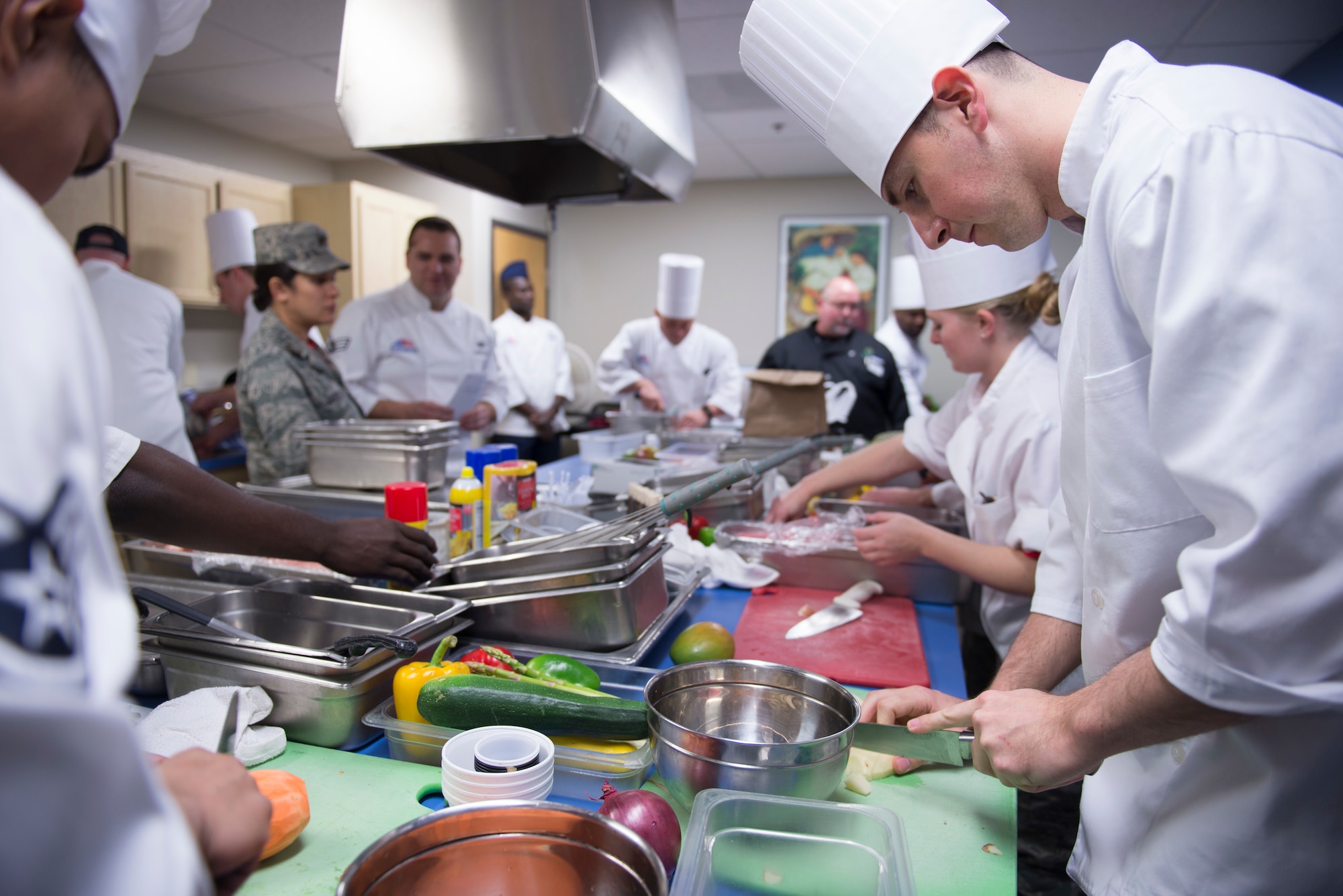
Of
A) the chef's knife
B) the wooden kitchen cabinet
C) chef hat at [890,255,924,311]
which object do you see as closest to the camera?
the chef's knife

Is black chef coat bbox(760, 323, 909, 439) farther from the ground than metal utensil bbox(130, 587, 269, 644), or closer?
farther from the ground

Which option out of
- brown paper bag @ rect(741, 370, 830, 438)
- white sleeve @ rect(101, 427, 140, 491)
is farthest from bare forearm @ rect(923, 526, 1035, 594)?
brown paper bag @ rect(741, 370, 830, 438)

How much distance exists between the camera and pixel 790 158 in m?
6.20

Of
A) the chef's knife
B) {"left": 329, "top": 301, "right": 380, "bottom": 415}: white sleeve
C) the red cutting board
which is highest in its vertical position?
{"left": 329, "top": 301, "right": 380, "bottom": 415}: white sleeve

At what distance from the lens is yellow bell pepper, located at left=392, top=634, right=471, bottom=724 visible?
1091 millimetres

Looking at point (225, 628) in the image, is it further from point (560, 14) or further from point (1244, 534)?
point (560, 14)

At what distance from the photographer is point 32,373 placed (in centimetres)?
30

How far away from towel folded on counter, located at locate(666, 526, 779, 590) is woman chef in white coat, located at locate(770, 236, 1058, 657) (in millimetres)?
273

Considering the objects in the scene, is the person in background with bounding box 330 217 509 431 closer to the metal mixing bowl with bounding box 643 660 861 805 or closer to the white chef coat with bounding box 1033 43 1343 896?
the metal mixing bowl with bounding box 643 660 861 805

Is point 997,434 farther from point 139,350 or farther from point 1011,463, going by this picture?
point 139,350

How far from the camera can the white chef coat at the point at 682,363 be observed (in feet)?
17.9

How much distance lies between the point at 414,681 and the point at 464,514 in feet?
2.13

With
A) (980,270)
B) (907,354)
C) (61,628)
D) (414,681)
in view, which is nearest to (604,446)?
(980,270)

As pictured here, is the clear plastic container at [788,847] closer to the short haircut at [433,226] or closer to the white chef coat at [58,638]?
the white chef coat at [58,638]
